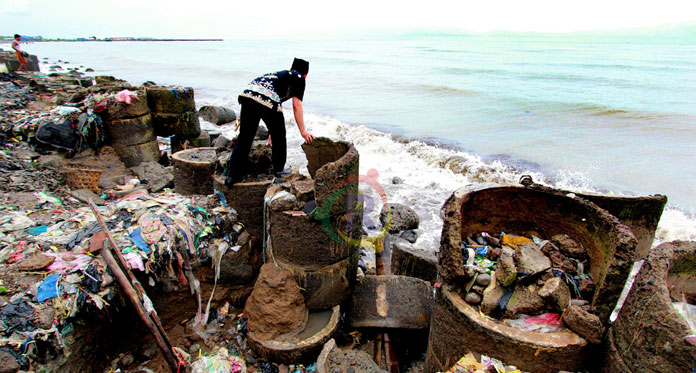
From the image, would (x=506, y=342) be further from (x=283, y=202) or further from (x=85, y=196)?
(x=85, y=196)

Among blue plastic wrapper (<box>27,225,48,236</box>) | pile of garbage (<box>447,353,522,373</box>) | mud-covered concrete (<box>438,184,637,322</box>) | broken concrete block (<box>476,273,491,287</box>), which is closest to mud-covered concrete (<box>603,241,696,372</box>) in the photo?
mud-covered concrete (<box>438,184,637,322</box>)

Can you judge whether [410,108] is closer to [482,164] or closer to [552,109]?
[552,109]

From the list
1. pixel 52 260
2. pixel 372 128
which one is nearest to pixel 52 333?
pixel 52 260

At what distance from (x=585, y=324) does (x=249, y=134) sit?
363cm

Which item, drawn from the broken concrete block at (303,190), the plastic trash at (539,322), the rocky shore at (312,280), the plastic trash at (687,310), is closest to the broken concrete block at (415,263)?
the rocky shore at (312,280)

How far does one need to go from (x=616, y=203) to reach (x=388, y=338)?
250 cm

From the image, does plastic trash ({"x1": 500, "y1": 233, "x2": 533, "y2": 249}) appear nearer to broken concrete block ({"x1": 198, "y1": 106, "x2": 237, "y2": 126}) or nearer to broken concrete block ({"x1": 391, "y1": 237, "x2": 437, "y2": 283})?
broken concrete block ({"x1": 391, "y1": 237, "x2": 437, "y2": 283})

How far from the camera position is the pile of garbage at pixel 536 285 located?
8.12ft

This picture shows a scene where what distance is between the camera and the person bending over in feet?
13.2

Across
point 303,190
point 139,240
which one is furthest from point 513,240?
point 139,240

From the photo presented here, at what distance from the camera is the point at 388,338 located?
148 inches

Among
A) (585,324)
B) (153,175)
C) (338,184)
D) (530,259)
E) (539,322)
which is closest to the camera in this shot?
(585,324)

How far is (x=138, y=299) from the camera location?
298 centimetres

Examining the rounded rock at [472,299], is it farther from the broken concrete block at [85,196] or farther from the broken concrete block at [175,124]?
the broken concrete block at [175,124]
